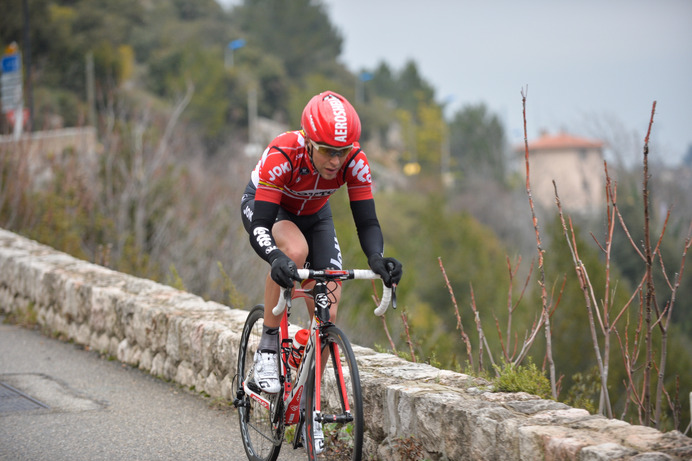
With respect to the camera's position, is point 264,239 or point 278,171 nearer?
point 264,239

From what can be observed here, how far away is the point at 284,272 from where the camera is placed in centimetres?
378

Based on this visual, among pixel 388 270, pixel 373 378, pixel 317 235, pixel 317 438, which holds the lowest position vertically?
pixel 317 438

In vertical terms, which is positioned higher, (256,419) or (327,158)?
(327,158)

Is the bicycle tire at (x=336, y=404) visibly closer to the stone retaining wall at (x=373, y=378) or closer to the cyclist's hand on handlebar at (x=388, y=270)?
the stone retaining wall at (x=373, y=378)

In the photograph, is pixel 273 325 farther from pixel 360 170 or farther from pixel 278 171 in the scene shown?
pixel 360 170

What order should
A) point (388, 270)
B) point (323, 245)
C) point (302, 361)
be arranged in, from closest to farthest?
point (388, 270) < point (302, 361) < point (323, 245)

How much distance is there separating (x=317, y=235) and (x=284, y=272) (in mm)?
933

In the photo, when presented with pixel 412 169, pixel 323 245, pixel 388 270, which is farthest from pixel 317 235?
pixel 412 169

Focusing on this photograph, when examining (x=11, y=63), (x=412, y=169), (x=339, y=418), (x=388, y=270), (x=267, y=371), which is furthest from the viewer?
(x=412, y=169)

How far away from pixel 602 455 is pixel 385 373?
1.90 m

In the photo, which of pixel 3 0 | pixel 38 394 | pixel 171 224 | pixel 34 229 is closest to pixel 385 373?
pixel 38 394

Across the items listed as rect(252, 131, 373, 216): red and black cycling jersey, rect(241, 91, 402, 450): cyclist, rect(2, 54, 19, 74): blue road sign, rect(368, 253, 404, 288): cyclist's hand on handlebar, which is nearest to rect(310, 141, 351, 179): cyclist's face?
rect(241, 91, 402, 450): cyclist

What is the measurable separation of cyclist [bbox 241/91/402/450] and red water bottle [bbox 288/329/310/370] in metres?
0.19

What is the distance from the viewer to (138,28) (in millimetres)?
68938
